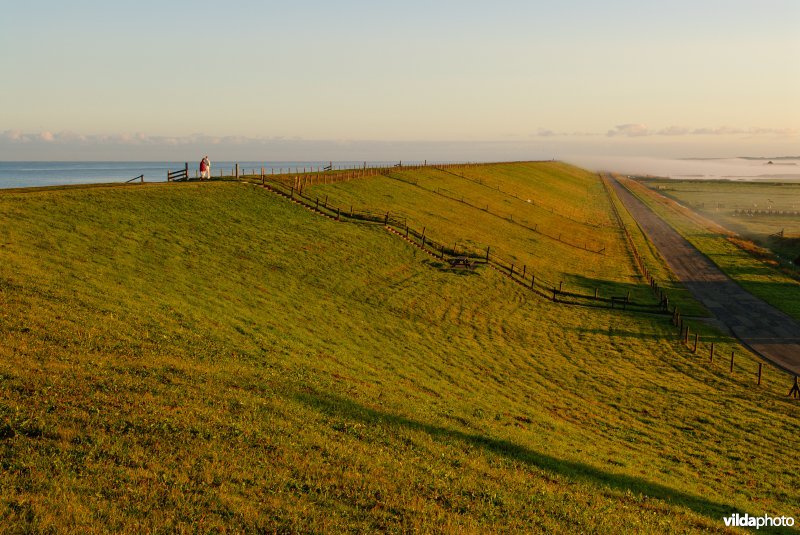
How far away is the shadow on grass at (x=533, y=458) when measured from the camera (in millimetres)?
18487

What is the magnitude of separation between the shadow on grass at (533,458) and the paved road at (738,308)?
1047 inches

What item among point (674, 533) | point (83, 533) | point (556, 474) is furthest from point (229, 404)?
point (674, 533)

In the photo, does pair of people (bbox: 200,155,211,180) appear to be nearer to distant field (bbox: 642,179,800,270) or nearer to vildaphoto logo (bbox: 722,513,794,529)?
vildaphoto logo (bbox: 722,513,794,529)

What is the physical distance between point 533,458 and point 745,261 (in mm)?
77182

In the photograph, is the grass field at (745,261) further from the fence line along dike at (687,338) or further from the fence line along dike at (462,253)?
the fence line along dike at (462,253)

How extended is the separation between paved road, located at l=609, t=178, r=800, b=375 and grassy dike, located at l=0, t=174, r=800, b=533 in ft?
13.3

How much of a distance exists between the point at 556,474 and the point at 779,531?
22.7 ft

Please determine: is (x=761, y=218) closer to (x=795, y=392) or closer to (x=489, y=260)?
(x=489, y=260)

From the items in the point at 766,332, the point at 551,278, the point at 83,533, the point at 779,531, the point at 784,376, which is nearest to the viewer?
the point at 83,533

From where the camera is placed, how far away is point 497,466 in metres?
18.1

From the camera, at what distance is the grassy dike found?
45.0 feet

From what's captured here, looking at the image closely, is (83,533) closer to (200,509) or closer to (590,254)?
(200,509)

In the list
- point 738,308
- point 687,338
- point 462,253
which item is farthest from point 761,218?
point 687,338

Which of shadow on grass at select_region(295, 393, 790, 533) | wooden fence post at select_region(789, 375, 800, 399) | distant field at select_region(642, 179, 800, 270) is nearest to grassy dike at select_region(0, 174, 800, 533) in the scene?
shadow on grass at select_region(295, 393, 790, 533)
